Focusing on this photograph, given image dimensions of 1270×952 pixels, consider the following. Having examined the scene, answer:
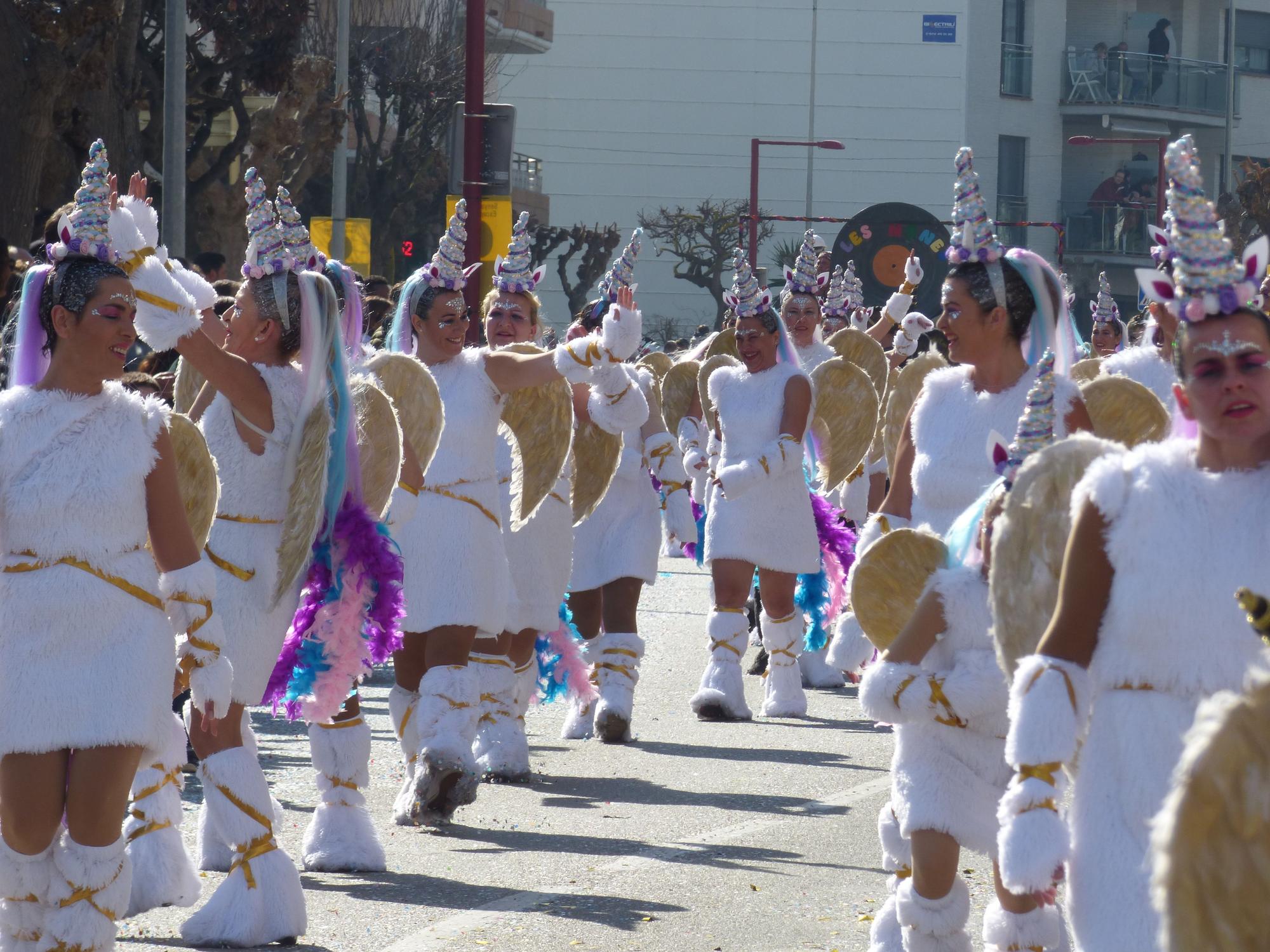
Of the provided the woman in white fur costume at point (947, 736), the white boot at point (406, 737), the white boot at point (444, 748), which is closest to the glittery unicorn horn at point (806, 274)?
the white boot at point (406, 737)

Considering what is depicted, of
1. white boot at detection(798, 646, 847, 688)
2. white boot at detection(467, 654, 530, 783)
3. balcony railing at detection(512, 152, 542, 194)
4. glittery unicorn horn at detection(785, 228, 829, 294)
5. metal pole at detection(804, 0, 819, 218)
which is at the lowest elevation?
white boot at detection(798, 646, 847, 688)

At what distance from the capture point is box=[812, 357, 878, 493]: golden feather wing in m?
11.3

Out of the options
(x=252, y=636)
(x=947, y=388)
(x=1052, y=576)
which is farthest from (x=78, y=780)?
(x=947, y=388)

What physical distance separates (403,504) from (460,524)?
0.66 metres

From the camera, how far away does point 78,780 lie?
4852 millimetres

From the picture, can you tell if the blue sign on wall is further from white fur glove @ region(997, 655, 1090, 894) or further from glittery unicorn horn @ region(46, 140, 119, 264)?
white fur glove @ region(997, 655, 1090, 894)

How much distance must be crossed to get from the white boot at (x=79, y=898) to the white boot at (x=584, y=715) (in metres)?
5.36

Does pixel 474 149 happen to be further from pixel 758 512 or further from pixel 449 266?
pixel 449 266

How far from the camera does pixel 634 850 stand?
734cm

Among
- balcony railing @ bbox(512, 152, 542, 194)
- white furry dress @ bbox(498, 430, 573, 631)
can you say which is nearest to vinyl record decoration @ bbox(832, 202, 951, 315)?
white furry dress @ bbox(498, 430, 573, 631)

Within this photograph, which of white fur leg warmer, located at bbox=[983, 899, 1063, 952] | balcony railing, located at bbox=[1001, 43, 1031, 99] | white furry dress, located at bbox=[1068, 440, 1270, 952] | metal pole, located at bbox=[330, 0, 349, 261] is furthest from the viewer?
balcony railing, located at bbox=[1001, 43, 1031, 99]

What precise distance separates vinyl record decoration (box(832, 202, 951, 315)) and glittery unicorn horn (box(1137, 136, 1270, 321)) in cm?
2013

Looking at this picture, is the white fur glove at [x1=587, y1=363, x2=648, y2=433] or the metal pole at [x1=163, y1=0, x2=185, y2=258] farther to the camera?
the metal pole at [x1=163, y1=0, x2=185, y2=258]

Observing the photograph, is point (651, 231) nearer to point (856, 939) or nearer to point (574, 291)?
point (574, 291)
